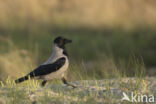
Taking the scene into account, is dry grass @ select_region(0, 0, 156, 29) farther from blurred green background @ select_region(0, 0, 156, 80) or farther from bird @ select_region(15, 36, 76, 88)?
bird @ select_region(15, 36, 76, 88)

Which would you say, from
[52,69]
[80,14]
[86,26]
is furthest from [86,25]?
[52,69]

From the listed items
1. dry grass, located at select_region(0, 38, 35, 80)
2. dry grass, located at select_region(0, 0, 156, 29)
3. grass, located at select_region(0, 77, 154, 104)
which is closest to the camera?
grass, located at select_region(0, 77, 154, 104)

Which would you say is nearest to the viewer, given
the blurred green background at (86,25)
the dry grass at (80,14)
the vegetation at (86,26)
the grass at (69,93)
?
the grass at (69,93)

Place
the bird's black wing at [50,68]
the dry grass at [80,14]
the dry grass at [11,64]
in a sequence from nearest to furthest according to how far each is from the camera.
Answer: the bird's black wing at [50,68], the dry grass at [11,64], the dry grass at [80,14]

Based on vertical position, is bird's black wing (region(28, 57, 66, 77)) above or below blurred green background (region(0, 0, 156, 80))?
below

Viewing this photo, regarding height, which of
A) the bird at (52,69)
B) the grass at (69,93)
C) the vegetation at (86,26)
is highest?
the vegetation at (86,26)

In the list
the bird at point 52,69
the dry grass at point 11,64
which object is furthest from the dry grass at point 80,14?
the bird at point 52,69

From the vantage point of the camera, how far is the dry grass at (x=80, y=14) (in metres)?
16.5

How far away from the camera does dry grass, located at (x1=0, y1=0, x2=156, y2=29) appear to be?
16.5m

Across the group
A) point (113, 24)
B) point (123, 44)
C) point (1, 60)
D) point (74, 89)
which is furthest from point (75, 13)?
point (74, 89)

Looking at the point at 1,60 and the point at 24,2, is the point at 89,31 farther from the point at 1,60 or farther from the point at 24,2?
the point at 1,60

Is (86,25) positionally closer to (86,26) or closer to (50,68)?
(86,26)

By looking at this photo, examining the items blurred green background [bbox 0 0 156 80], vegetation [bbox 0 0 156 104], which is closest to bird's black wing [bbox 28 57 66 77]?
vegetation [bbox 0 0 156 104]

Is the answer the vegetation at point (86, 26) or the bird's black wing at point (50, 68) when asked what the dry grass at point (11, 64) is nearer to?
the vegetation at point (86, 26)
